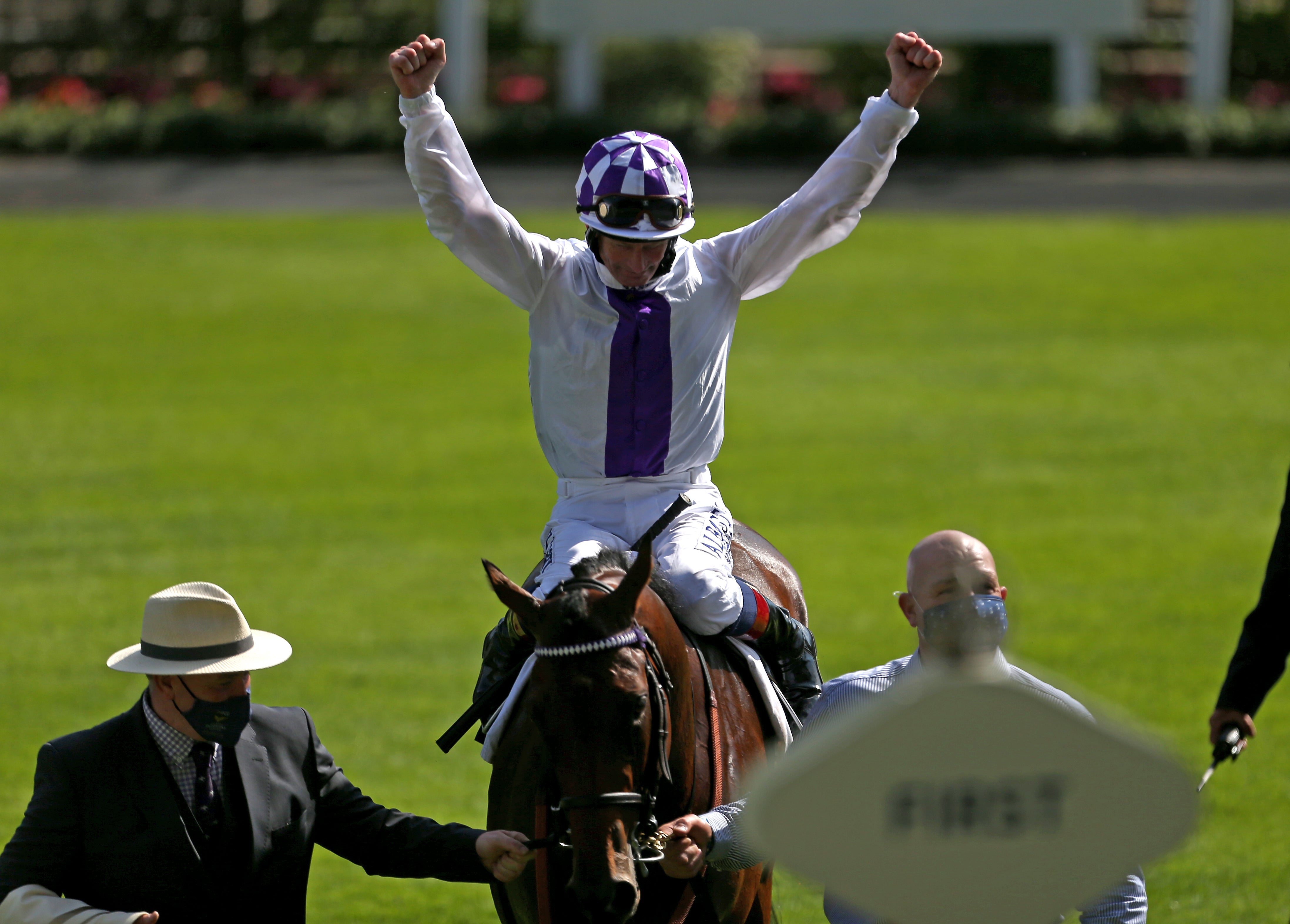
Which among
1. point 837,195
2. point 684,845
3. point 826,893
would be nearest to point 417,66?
point 837,195

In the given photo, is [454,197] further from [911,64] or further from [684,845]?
[684,845]

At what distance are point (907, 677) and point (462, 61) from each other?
77.7 feet

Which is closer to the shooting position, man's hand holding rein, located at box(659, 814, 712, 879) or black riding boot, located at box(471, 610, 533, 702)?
man's hand holding rein, located at box(659, 814, 712, 879)

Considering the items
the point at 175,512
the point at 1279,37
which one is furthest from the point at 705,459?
the point at 1279,37

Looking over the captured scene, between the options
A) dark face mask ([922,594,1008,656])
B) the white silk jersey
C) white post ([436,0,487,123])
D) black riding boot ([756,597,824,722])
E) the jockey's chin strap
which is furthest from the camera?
white post ([436,0,487,123])

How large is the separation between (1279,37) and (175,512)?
25.4 metres

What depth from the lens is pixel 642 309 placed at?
4289 mm

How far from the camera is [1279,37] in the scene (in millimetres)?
31203

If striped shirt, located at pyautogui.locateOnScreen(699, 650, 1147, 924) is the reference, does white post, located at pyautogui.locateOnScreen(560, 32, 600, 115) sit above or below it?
above

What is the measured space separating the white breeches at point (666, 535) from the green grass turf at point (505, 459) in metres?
1.42

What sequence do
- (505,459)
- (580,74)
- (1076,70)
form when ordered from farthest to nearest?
(580,74)
(1076,70)
(505,459)

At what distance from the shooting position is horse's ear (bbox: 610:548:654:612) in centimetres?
340

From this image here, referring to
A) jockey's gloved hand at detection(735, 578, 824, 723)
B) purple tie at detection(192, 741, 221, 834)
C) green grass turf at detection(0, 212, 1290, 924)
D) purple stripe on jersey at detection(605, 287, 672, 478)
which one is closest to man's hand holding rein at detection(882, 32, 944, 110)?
purple stripe on jersey at detection(605, 287, 672, 478)

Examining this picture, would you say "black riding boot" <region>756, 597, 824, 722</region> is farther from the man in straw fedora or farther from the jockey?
the man in straw fedora
